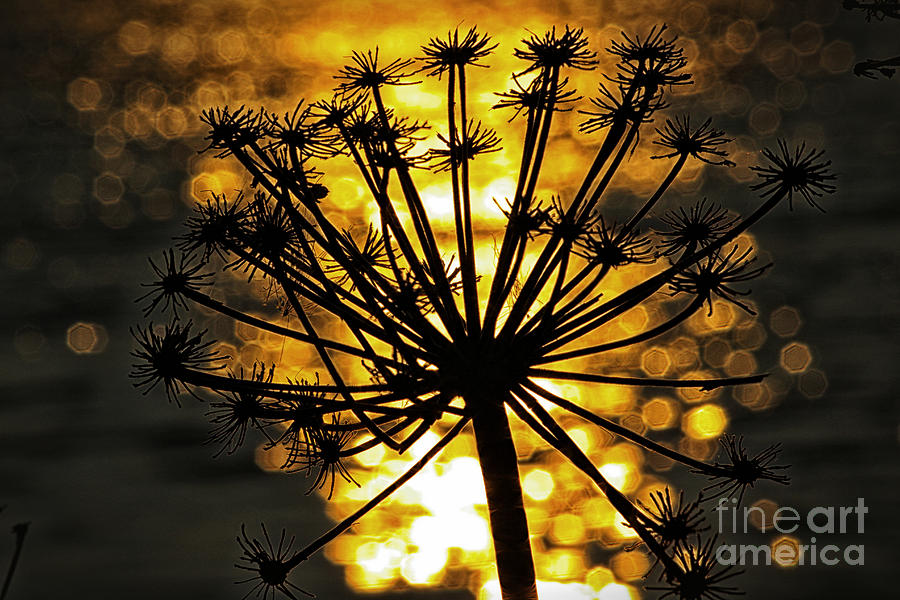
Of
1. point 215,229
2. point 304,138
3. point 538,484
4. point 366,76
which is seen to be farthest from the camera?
point 538,484

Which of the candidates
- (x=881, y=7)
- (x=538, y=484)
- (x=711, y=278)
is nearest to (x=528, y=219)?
(x=711, y=278)

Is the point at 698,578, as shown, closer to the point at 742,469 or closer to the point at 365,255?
the point at 742,469

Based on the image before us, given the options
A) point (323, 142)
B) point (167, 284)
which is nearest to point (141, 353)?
point (167, 284)

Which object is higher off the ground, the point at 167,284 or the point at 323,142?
the point at 323,142

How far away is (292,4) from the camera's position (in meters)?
7.66

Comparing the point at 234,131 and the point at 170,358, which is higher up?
the point at 234,131

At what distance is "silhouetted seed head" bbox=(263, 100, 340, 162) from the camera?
2.50 metres

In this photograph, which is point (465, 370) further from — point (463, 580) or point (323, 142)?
point (463, 580)

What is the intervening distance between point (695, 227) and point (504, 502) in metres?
0.83

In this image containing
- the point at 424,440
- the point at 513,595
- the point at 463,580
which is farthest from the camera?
the point at 424,440

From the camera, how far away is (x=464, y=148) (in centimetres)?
245

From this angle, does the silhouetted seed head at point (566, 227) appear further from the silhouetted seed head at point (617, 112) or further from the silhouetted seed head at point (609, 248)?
the silhouetted seed head at point (617, 112)

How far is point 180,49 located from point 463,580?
16.6 feet

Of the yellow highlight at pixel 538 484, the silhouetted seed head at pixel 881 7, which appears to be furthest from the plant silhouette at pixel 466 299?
the yellow highlight at pixel 538 484
